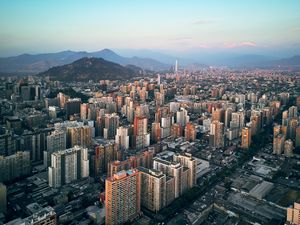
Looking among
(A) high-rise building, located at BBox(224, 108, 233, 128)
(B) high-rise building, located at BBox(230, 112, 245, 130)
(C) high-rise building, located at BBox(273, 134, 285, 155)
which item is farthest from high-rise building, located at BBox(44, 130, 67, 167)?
(A) high-rise building, located at BBox(224, 108, 233, 128)

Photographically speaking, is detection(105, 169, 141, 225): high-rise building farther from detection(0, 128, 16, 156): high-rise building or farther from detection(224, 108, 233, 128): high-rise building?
detection(224, 108, 233, 128): high-rise building

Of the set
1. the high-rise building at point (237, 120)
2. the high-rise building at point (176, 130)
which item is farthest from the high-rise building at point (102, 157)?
the high-rise building at point (237, 120)

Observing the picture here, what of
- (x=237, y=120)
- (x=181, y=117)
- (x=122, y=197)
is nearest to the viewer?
(x=122, y=197)

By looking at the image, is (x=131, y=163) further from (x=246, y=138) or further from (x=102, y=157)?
(x=246, y=138)

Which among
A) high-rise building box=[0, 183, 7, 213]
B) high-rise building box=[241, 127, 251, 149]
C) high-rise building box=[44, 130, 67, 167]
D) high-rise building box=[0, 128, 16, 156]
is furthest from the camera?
high-rise building box=[241, 127, 251, 149]

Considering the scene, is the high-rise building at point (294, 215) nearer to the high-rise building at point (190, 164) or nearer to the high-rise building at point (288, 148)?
the high-rise building at point (190, 164)

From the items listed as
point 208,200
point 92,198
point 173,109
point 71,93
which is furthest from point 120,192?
point 71,93

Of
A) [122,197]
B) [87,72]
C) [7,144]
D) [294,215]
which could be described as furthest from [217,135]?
[87,72]
